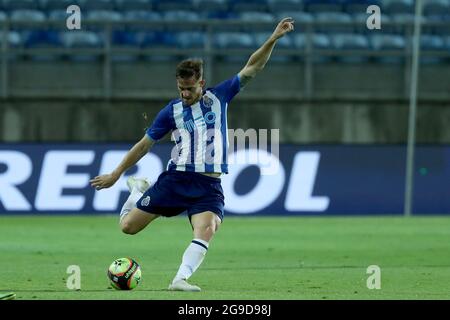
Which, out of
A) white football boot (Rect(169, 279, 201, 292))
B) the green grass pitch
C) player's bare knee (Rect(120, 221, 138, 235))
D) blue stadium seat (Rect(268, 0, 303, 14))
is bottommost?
the green grass pitch

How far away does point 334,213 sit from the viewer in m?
23.9

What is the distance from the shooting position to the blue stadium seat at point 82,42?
24484 millimetres

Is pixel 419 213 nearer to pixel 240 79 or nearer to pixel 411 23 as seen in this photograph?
pixel 411 23

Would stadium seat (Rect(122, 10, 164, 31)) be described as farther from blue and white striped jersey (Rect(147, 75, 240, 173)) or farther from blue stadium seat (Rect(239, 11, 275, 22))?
blue and white striped jersey (Rect(147, 75, 240, 173))

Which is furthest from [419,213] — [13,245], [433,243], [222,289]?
[222,289]

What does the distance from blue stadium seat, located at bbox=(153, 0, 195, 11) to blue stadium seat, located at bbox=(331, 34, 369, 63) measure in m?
2.88

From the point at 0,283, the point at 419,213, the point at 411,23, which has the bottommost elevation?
the point at 419,213

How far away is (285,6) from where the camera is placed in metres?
26.4

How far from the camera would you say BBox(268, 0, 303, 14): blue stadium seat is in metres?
26.3

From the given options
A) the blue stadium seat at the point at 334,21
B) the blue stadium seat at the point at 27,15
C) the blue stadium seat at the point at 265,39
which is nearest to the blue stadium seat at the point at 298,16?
the blue stadium seat at the point at 334,21

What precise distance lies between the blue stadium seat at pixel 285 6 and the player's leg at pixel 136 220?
14.7 m

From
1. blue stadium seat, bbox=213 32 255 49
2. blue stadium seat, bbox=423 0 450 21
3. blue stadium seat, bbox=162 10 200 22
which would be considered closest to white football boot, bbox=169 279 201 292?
blue stadium seat, bbox=213 32 255 49

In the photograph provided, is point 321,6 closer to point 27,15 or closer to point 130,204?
point 27,15

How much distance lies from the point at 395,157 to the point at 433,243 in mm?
6106
